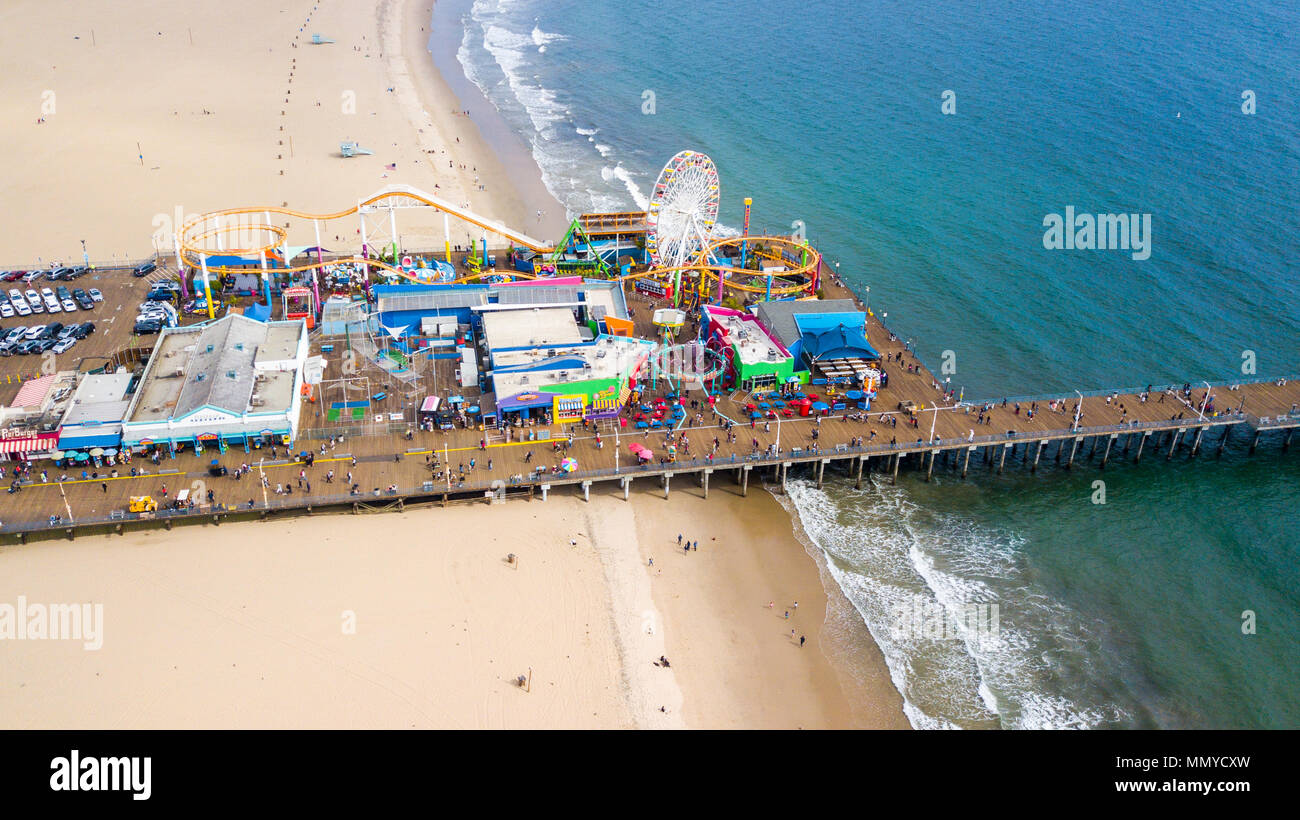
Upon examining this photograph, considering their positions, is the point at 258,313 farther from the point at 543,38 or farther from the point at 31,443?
the point at 543,38

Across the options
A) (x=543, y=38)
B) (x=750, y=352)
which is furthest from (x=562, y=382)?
(x=543, y=38)

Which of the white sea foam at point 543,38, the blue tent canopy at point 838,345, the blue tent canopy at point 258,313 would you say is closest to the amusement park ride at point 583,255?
the blue tent canopy at point 258,313

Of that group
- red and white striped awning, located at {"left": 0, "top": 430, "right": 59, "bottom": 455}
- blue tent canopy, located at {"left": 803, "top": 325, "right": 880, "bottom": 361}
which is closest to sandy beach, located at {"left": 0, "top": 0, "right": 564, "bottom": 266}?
red and white striped awning, located at {"left": 0, "top": 430, "right": 59, "bottom": 455}

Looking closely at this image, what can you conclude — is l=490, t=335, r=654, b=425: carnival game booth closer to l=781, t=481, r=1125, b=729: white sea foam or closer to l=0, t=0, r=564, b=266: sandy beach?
l=781, t=481, r=1125, b=729: white sea foam

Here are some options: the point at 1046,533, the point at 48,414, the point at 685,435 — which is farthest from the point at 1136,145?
the point at 48,414

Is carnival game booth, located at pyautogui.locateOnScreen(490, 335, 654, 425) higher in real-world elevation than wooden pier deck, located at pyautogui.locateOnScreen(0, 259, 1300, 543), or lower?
higher

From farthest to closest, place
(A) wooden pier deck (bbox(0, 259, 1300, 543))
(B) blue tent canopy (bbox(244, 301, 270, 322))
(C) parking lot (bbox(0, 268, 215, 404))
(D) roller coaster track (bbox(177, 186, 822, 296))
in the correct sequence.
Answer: (D) roller coaster track (bbox(177, 186, 822, 296))
(B) blue tent canopy (bbox(244, 301, 270, 322))
(C) parking lot (bbox(0, 268, 215, 404))
(A) wooden pier deck (bbox(0, 259, 1300, 543))

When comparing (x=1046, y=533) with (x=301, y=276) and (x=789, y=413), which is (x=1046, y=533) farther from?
(x=301, y=276)
